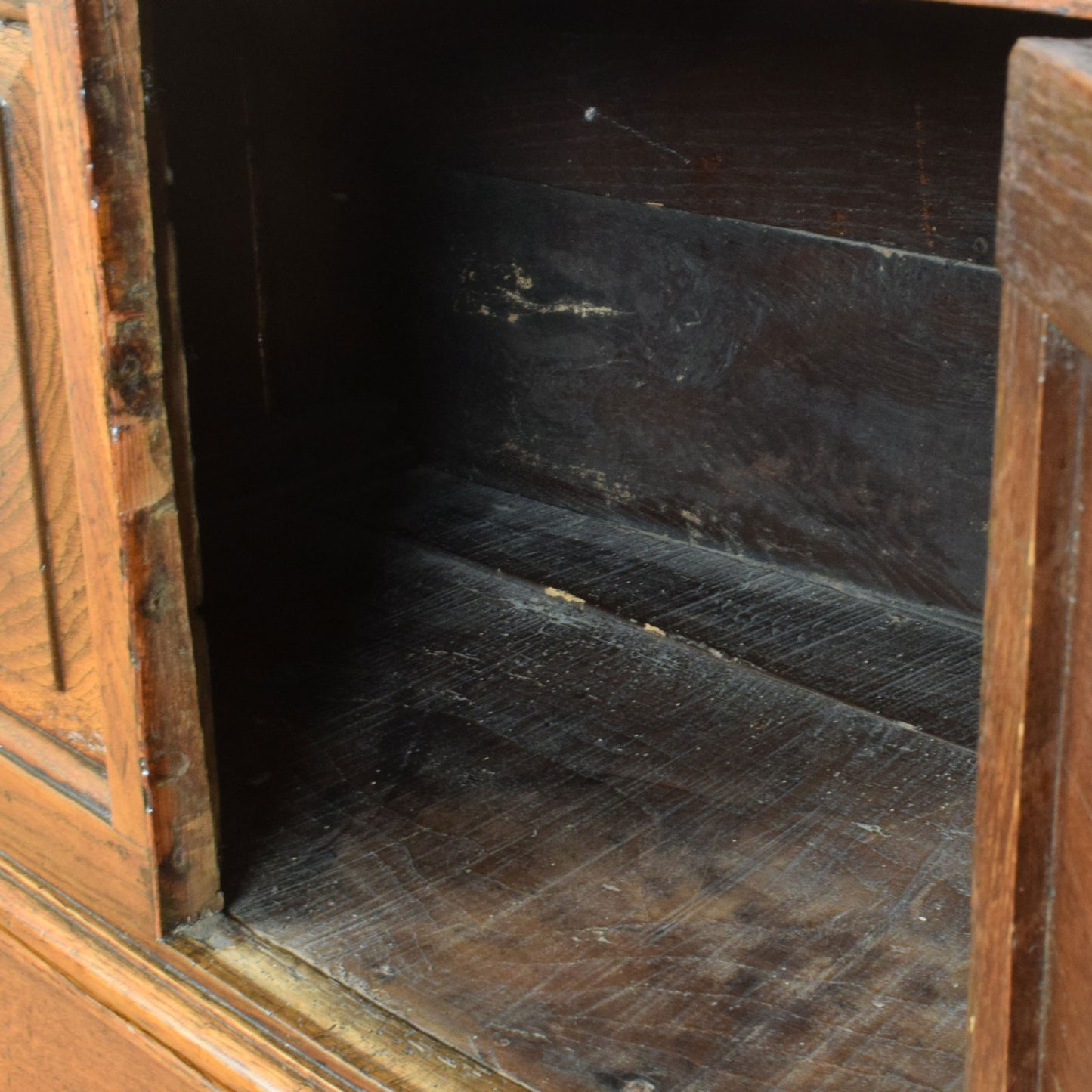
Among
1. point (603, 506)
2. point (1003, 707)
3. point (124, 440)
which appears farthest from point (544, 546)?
point (1003, 707)

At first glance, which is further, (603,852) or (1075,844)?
(603,852)

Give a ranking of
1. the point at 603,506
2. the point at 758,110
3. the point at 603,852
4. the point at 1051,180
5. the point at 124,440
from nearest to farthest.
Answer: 1. the point at 1051,180
2. the point at 124,440
3. the point at 603,852
4. the point at 758,110
5. the point at 603,506

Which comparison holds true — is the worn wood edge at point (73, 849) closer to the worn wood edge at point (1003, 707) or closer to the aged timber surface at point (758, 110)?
the worn wood edge at point (1003, 707)

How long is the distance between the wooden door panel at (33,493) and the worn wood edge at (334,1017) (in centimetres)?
15

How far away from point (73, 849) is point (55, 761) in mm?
67

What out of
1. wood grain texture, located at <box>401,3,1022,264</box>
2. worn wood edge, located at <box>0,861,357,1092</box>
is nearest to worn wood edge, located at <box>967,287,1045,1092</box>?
worn wood edge, located at <box>0,861,357,1092</box>

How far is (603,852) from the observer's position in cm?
109

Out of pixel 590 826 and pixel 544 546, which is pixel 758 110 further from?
pixel 590 826

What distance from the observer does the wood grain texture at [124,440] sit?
0.80 metres

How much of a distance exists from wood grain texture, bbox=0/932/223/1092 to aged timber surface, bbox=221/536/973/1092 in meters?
0.12

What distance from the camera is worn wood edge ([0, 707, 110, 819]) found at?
1012 millimetres

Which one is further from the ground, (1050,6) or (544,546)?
(1050,6)

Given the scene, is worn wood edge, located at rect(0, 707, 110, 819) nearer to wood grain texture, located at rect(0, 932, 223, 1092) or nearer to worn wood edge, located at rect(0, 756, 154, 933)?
worn wood edge, located at rect(0, 756, 154, 933)

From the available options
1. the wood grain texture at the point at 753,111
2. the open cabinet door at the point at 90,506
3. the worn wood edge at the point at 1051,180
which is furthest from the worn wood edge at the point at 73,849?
the wood grain texture at the point at 753,111
